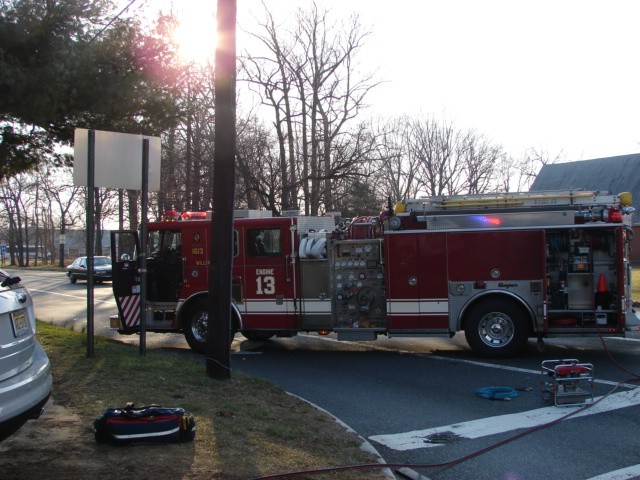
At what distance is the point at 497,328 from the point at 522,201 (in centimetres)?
213

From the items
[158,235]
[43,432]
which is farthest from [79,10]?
[43,432]

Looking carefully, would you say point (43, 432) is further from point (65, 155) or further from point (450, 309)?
point (65, 155)

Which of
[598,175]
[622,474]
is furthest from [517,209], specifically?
[598,175]

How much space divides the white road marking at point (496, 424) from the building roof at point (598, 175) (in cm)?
→ 4141

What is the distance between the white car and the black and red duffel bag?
60 centimetres

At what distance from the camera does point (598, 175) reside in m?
50.8

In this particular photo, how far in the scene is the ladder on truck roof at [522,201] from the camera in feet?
35.0

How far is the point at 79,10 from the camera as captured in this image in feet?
34.7

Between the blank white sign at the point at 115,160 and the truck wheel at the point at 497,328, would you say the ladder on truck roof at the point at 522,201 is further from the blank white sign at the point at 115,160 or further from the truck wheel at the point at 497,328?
the blank white sign at the point at 115,160

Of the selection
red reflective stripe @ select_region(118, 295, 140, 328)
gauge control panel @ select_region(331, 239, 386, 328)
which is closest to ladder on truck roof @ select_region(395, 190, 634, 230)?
gauge control panel @ select_region(331, 239, 386, 328)

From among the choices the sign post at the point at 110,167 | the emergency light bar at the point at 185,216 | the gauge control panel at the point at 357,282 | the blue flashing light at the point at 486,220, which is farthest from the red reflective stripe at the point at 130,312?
the blue flashing light at the point at 486,220

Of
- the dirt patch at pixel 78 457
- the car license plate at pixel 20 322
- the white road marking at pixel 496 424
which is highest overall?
the car license plate at pixel 20 322

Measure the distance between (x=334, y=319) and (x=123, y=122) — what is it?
5.24m

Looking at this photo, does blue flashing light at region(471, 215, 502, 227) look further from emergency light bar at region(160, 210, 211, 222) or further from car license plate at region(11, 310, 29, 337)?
car license plate at region(11, 310, 29, 337)
